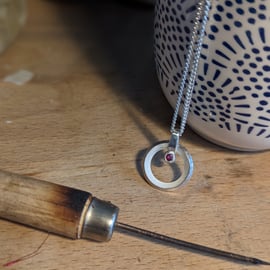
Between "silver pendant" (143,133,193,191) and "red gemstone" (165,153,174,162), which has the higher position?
"red gemstone" (165,153,174,162)

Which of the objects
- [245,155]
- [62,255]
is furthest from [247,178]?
[62,255]

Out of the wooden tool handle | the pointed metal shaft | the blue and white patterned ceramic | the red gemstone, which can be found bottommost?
the pointed metal shaft

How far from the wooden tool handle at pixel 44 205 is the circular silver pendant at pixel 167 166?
0.06 meters

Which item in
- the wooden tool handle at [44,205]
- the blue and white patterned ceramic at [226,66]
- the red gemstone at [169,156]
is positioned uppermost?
the blue and white patterned ceramic at [226,66]

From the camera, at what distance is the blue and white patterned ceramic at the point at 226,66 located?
0.28 meters

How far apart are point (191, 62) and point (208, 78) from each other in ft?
0.04

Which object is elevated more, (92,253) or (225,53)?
(225,53)

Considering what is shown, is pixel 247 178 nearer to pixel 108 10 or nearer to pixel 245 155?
pixel 245 155

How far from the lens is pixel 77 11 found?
0.47 m

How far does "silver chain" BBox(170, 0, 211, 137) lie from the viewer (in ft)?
0.93

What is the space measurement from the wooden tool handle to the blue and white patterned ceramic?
0.09 metres

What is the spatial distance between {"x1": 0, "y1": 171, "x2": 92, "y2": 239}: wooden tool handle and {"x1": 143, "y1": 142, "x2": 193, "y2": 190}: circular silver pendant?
59mm

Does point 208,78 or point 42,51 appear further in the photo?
point 42,51

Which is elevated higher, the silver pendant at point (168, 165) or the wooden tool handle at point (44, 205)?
the wooden tool handle at point (44, 205)
